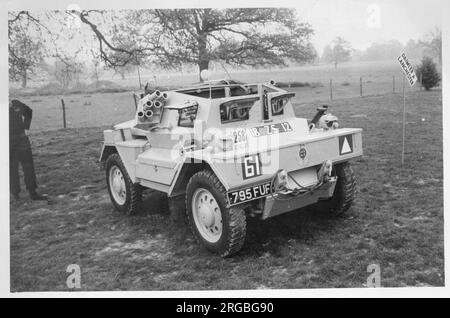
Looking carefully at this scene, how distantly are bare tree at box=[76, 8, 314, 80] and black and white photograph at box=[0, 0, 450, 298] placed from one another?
0.08 ft

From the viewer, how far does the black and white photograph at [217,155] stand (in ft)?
15.7

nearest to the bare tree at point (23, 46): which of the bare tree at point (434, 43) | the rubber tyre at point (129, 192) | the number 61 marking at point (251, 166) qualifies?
the rubber tyre at point (129, 192)

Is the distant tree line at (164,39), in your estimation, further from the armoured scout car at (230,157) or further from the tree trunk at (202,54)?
the armoured scout car at (230,157)

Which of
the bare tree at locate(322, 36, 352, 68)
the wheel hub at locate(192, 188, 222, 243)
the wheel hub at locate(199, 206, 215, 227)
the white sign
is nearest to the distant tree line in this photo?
the bare tree at locate(322, 36, 352, 68)

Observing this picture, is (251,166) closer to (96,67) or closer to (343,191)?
(343,191)

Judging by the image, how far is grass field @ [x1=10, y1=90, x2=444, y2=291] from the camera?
4770 millimetres

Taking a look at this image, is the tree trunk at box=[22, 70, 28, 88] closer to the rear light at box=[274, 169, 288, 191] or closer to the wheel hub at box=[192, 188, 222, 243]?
the wheel hub at box=[192, 188, 222, 243]

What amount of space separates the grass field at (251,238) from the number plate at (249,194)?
672 mm

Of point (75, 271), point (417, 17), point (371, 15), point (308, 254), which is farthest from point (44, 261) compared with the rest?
point (417, 17)

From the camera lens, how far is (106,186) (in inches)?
278

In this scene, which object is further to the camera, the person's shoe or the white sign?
the person's shoe

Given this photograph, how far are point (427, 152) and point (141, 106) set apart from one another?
143 inches

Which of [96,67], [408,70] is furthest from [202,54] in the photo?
[408,70]
